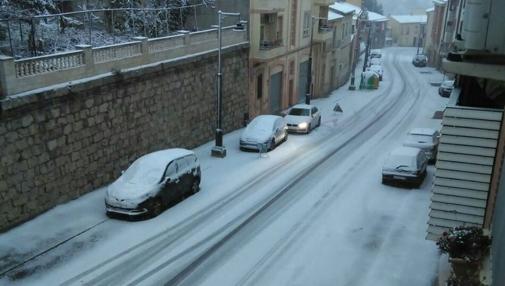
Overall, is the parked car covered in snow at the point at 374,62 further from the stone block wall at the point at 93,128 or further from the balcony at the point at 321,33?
the stone block wall at the point at 93,128

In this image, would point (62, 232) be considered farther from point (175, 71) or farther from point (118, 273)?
point (175, 71)

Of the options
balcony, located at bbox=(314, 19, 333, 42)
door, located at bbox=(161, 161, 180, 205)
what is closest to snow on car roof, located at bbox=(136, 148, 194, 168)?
door, located at bbox=(161, 161, 180, 205)

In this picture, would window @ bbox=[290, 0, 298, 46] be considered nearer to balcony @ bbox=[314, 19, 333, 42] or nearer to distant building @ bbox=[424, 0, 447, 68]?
balcony @ bbox=[314, 19, 333, 42]

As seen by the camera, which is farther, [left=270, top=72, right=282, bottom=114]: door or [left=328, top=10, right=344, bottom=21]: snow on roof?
[left=328, top=10, right=344, bottom=21]: snow on roof

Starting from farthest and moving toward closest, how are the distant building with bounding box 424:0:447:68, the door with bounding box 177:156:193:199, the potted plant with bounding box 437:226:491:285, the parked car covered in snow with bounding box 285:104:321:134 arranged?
the distant building with bounding box 424:0:447:68 → the parked car covered in snow with bounding box 285:104:321:134 → the door with bounding box 177:156:193:199 → the potted plant with bounding box 437:226:491:285

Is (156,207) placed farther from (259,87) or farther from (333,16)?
(333,16)

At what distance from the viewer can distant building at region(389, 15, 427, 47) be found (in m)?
114

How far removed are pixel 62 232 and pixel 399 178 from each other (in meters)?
12.7

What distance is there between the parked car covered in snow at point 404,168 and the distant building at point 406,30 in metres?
99.8

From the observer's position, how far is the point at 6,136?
14.4 m

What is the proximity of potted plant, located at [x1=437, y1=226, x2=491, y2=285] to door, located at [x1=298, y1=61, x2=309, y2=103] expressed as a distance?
98.0ft

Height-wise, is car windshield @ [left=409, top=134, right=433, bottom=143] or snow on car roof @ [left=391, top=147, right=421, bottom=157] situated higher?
snow on car roof @ [left=391, top=147, right=421, bottom=157]

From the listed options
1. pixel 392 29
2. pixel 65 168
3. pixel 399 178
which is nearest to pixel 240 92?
pixel 399 178

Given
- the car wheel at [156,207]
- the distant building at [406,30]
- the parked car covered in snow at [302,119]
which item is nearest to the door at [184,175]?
the car wheel at [156,207]
